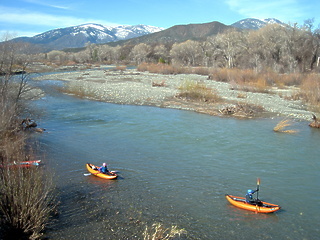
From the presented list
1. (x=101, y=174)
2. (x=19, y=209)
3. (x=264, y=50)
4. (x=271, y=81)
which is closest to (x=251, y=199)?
(x=101, y=174)

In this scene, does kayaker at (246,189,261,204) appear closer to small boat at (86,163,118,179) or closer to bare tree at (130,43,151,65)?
small boat at (86,163,118,179)

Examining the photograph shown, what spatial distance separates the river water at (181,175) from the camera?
9.59 meters

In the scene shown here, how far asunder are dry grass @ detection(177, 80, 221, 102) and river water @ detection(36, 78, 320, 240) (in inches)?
294

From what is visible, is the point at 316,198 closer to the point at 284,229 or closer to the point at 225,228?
the point at 284,229

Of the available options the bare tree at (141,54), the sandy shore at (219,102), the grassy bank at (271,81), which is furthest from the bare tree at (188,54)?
the sandy shore at (219,102)

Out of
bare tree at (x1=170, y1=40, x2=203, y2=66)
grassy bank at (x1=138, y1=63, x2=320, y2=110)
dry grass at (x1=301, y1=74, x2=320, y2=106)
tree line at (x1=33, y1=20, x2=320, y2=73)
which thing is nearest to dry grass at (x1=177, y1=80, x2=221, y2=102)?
grassy bank at (x1=138, y1=63, x2=320, y2=110)

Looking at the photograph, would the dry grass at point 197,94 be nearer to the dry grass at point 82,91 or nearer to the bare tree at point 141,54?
the dry grass at point 82,91

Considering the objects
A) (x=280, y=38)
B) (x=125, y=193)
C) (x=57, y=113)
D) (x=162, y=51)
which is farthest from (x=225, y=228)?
(x=162, y=51)

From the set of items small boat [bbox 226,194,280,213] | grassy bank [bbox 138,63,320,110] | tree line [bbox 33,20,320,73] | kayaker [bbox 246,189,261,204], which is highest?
tree line [bbox 33,20,320,73]

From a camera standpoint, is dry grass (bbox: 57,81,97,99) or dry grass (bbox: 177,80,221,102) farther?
dry grass (bbox: 57,81,97,99)

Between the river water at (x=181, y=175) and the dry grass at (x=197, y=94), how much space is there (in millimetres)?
7473

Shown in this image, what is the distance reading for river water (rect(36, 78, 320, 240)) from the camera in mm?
9594

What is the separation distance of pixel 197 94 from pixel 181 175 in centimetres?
1937

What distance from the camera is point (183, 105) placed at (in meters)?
29.3
